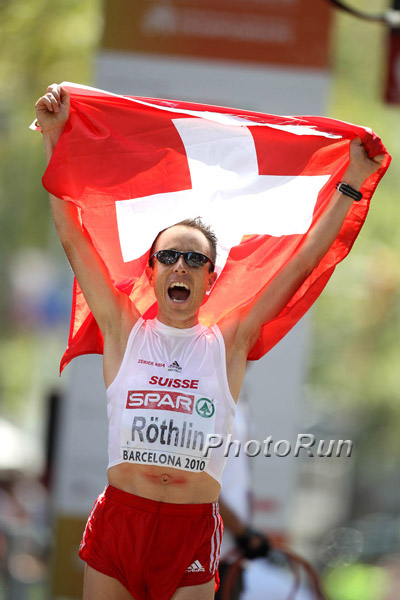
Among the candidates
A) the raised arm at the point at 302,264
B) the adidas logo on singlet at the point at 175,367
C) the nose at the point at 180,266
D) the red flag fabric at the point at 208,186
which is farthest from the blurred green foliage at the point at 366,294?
the adidas logo on singlet at the point at 175,367

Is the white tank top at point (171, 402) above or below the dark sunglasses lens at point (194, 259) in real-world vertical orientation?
below

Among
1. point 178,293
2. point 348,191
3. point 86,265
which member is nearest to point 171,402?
point 178,293

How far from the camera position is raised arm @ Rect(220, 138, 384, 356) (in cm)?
380

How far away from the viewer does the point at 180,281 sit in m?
3.61

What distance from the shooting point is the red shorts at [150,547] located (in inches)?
138

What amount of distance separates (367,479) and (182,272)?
1816cm

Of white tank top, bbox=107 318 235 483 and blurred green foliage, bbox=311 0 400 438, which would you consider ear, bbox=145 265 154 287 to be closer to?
white tank top, bbox=107 318 235 483

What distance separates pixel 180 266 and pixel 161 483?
2.56 feet

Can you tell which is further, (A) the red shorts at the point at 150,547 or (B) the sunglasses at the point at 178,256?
(B) the sunglasses at the point at 178,256

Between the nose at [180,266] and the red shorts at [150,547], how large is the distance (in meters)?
0.82

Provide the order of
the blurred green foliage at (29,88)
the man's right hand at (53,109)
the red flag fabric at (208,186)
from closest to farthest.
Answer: the man's right hand at (53,109) < the red flag fabric at (208,186) < the blurred green foliage at (29,88)

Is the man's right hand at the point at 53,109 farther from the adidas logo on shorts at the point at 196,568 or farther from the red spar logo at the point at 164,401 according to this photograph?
the adidas logo on shorts at the point at 196,568

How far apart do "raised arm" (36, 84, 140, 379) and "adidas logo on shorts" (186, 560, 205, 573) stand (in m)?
0.77

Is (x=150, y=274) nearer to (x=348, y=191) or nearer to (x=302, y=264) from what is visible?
(x=302, y=264)
